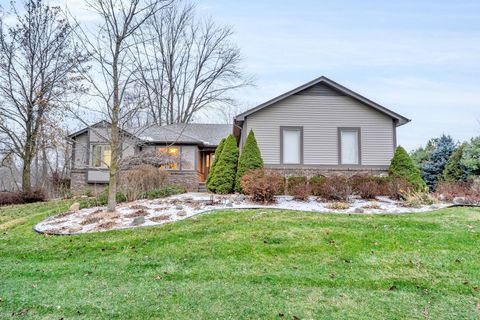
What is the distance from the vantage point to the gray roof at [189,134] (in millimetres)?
18500

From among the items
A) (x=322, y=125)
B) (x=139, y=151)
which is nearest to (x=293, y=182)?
(x=322, y=125)

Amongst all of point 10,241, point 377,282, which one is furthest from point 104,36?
point 377,282

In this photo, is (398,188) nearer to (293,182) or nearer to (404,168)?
(404,168)

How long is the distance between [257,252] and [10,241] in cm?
578

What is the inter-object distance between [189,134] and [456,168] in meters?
15.5

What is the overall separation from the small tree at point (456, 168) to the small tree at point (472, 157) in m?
0.29

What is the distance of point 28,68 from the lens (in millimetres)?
17156

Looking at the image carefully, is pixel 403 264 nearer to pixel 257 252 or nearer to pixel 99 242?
pixel 257 252

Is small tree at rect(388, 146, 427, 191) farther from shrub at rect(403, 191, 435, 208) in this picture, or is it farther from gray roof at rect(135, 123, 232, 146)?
gray roof at rect(135, 123, 232, 146)

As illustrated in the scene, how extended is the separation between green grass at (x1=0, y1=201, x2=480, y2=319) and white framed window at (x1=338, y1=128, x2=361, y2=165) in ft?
18.9

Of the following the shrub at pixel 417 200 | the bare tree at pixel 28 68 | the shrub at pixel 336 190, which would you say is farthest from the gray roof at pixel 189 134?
the shrub at pixel 417 200

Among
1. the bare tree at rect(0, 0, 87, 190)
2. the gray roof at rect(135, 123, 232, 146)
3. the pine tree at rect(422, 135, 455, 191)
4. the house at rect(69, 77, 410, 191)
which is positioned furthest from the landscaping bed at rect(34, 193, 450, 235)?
the bare tree at rect(0, 0, 87, 190)

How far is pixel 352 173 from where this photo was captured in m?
13.1

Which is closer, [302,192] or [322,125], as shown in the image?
[302,192]
